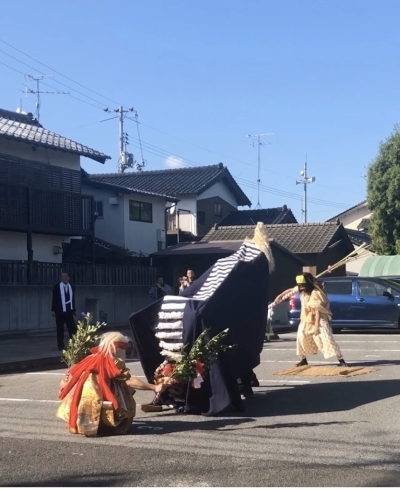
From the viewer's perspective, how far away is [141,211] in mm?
35531

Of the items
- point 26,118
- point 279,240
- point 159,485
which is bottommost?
point 159,485

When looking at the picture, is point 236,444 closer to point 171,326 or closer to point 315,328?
point 171,326

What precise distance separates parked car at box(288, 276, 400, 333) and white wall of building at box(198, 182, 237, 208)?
2119cm

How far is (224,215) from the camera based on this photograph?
45.2 metres

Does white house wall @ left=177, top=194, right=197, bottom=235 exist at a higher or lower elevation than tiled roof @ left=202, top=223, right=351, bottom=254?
higher

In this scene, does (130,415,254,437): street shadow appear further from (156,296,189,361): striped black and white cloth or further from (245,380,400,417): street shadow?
(156,296,189,361): striped black and white cloth

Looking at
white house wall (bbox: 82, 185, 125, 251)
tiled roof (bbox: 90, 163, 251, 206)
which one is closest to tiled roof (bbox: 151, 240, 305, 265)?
white house wall (bbox: 82, 185, 125, 251)

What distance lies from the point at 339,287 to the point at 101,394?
48.1 feet

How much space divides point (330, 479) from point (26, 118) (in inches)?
1050

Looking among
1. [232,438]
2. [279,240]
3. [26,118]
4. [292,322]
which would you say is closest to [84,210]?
[26,118]

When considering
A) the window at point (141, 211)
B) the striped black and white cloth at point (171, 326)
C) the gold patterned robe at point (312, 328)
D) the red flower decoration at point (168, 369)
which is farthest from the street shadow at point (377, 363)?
the window at point (141, 211)

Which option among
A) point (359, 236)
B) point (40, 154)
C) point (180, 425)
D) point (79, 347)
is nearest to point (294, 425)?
point (180, 425)

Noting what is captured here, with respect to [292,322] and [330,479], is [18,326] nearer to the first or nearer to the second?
[292,322]

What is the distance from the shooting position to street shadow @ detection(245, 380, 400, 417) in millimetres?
9562
